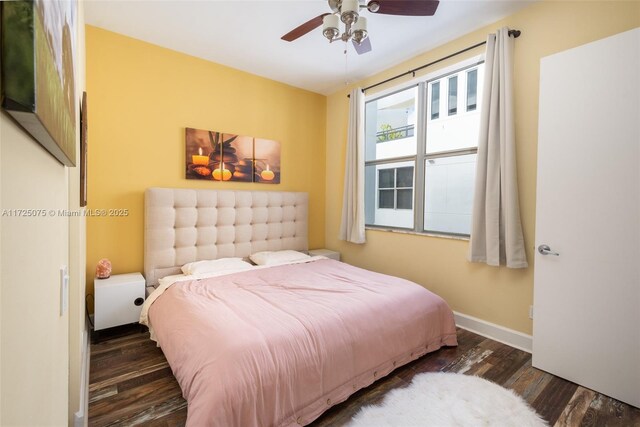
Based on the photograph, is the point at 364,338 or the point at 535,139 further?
the point at 535,139

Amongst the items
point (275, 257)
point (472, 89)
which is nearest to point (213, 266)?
point (275, 257)

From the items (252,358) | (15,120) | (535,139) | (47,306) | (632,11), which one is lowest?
(252,358)

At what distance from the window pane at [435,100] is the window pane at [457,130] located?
0.08 m

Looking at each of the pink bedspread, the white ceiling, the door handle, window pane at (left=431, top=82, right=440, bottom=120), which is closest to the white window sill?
the door handle

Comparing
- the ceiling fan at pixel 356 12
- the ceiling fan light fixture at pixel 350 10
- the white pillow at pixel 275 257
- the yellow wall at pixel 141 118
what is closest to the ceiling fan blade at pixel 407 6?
the ceiling fan at pixel 356 12

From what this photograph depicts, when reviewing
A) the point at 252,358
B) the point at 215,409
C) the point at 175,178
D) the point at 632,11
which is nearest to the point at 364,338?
the point at 252,358

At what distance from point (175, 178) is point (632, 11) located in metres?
3.99

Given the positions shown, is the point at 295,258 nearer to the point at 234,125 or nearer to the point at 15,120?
the point at 234,125

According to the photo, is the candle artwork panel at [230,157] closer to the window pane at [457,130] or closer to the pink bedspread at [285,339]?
the pink bedspread at [285,339]

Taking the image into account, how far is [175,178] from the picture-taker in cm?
321

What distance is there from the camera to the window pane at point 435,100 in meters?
3.17

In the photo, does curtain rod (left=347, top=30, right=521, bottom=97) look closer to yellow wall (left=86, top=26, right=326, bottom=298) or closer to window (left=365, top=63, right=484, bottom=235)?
window (left=365, top=63, right=484, bottom=235)

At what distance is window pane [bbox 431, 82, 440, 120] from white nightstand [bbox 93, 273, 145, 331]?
11.0 feet

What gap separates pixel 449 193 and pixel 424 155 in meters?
0.49
